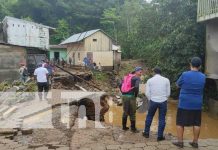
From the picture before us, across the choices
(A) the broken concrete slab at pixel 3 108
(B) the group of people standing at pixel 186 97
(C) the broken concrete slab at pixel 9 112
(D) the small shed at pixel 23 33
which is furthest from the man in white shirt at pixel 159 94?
(D) the small shed at pixel 23 33

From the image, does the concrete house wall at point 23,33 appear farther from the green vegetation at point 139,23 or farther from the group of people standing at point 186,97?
the group of people standing at point 186,97

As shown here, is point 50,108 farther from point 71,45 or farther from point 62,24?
point 62,24

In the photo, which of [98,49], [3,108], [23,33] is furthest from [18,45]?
[98,49]

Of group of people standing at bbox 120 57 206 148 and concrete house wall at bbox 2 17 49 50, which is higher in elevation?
concrete house wall at bbox 2 17 49 50

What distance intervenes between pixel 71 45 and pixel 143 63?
10196mm

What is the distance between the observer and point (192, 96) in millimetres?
6422

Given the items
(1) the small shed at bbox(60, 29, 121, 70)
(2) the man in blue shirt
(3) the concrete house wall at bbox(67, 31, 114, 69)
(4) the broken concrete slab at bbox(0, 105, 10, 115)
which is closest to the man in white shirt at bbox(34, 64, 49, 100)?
(4) the broken concrete slab at bbox(0, 105, 10, 115)

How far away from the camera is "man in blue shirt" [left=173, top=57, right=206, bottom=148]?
21.0ft

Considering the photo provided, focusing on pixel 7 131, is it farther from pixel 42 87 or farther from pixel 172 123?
pixel 172 123

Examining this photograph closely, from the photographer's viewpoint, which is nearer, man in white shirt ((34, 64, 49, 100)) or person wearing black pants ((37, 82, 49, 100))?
man in white shirt ((34, 64, 49, 100))

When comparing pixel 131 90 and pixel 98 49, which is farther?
pixel 98 49

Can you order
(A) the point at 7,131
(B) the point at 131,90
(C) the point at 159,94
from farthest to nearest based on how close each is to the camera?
(A) the point at 7,131 < (B) the point at 131,90 < (C) the point at 159,94

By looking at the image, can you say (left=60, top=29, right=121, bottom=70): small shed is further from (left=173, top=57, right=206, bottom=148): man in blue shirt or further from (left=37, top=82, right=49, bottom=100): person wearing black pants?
(left=173, top=57, right=206, bottom=148): man in blue shirt

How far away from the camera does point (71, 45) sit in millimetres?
42625
